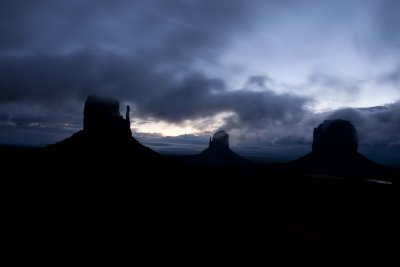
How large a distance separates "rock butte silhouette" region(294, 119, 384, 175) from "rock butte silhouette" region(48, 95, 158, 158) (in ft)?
410

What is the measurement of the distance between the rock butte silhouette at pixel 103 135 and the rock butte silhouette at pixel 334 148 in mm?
124914

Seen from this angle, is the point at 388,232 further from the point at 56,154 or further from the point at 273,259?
the point at 56,154

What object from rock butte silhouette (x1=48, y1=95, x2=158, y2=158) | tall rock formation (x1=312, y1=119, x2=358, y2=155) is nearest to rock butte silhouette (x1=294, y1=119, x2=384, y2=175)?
tall rock formation (x1=312, y1=119, x2=358, y2=155)

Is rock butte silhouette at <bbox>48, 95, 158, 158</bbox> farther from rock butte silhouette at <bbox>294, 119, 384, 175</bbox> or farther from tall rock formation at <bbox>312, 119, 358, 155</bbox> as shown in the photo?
tall rock formation at <bbox>312, 119, 358, 155</bbox>

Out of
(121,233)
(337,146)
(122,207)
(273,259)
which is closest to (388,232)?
A: (273,259)

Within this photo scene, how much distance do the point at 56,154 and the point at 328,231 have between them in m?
73.1

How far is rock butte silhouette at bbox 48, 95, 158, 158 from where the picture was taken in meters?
76.1

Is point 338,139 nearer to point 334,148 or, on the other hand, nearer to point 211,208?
point 334,148

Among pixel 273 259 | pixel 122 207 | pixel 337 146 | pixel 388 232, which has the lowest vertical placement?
pixel 122 207

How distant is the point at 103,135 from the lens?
83.7 meters

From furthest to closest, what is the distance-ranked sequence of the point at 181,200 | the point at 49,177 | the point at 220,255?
the point at 49,177, the point at 181,200, the point at 220,255

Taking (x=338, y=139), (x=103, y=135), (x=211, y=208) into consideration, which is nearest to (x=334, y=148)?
(x=338, y=139)

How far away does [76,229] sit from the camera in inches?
757

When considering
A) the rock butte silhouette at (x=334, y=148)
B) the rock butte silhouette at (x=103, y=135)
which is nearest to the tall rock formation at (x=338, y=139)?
the rock butte silhouette at (x=334, y=148)
